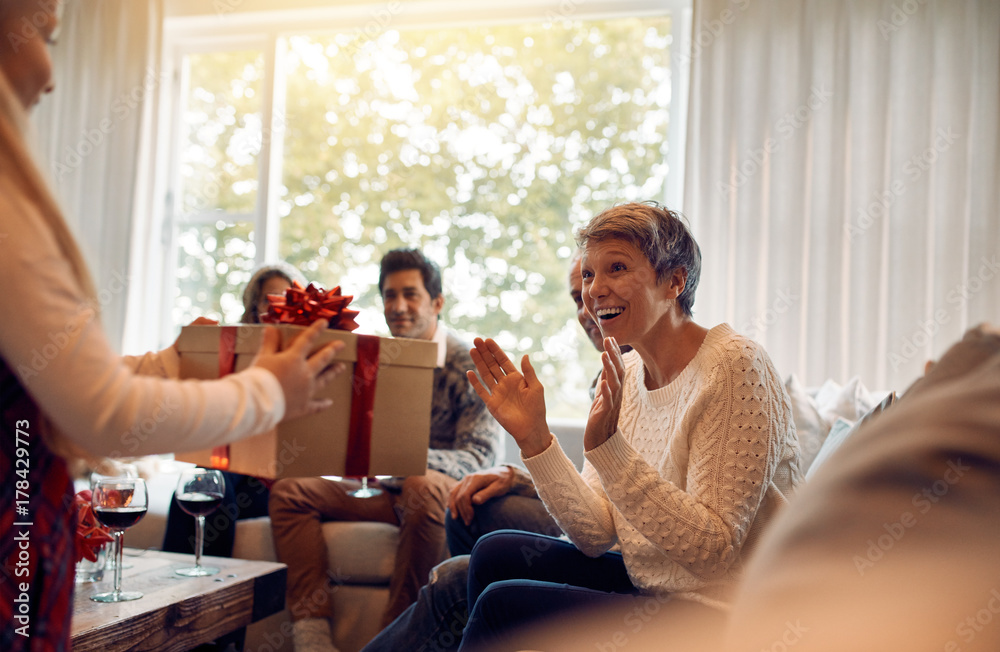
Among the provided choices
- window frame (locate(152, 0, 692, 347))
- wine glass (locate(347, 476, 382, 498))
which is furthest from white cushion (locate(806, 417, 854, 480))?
window frame (locate(152, 0, 692, 347))

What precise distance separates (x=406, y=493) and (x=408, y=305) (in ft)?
2.27

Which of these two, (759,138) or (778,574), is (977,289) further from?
(778,574)

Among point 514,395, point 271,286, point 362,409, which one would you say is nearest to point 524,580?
point 514,395

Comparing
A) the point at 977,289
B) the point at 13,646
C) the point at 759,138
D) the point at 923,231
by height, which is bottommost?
the point at 13,646

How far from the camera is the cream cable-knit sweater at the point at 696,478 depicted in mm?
1279

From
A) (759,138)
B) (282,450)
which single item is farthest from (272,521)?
(759,138)

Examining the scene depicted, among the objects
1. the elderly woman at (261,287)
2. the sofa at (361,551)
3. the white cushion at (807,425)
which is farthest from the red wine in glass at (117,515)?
the white cushion at (807,425)

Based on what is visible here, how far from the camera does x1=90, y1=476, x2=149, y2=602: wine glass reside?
4.83 feet

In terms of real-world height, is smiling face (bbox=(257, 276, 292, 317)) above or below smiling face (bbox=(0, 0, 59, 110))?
below

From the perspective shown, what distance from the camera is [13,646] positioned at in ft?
2.47

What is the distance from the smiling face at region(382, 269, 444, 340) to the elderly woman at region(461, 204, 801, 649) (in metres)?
1.19

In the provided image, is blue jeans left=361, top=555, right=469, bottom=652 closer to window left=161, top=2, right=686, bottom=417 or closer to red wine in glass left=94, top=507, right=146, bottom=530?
red wine in glass left=94, top=507, right=146, bottom=530

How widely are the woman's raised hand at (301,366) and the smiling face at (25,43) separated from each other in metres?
0.36

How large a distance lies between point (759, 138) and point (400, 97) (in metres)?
3.37
